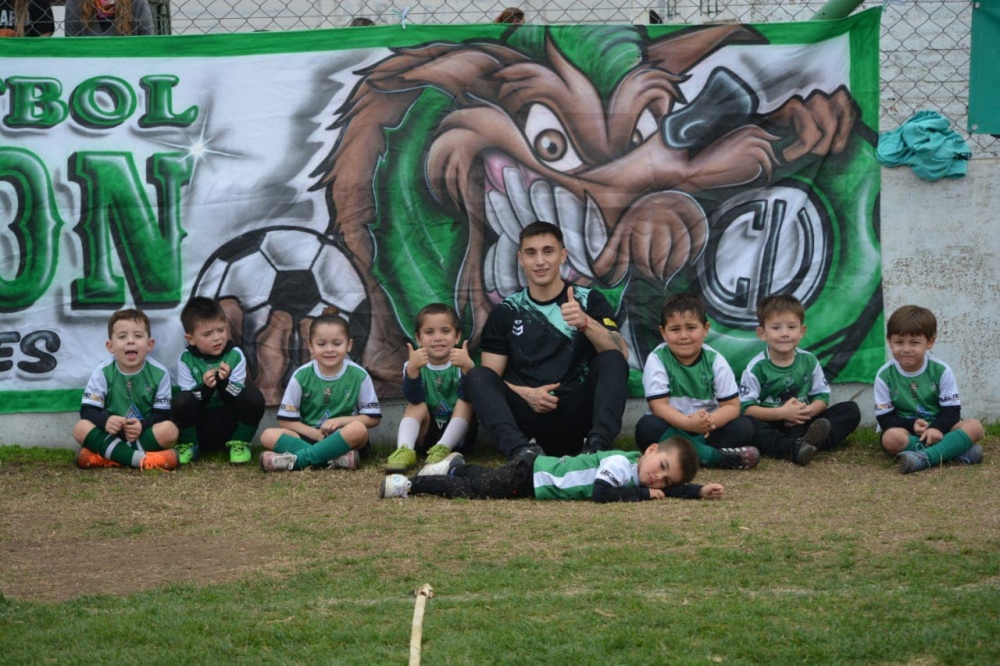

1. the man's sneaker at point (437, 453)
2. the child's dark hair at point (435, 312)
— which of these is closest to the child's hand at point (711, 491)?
the man's sneaker at point (437, 453)

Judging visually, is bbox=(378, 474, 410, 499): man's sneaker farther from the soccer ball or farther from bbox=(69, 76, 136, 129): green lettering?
bbox=(69, 76, 136, 129): green lettering

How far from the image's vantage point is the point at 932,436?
6.57 metres

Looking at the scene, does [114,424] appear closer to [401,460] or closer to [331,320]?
[331,320]

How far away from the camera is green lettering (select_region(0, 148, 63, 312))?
7.28m

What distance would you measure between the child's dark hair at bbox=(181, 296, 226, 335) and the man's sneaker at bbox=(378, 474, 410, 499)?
180cm

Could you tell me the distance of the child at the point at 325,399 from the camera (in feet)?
22.7

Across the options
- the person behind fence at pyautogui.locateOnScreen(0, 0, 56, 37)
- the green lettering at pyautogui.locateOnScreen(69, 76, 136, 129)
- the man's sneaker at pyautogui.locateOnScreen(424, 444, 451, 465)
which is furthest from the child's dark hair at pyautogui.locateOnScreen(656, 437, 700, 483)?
the person behind fence at pyautogui.locateOnScreen(0, 0, 56, 37)

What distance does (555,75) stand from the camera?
7395 mm

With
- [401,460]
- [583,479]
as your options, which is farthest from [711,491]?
[401,460]

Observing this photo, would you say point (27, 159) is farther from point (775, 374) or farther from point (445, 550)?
point (775, 374)

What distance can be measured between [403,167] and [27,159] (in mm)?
2242

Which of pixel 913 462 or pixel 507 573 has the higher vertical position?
pixel 913 462

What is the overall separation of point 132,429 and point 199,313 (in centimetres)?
77

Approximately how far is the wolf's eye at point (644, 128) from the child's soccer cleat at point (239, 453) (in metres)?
2.91
